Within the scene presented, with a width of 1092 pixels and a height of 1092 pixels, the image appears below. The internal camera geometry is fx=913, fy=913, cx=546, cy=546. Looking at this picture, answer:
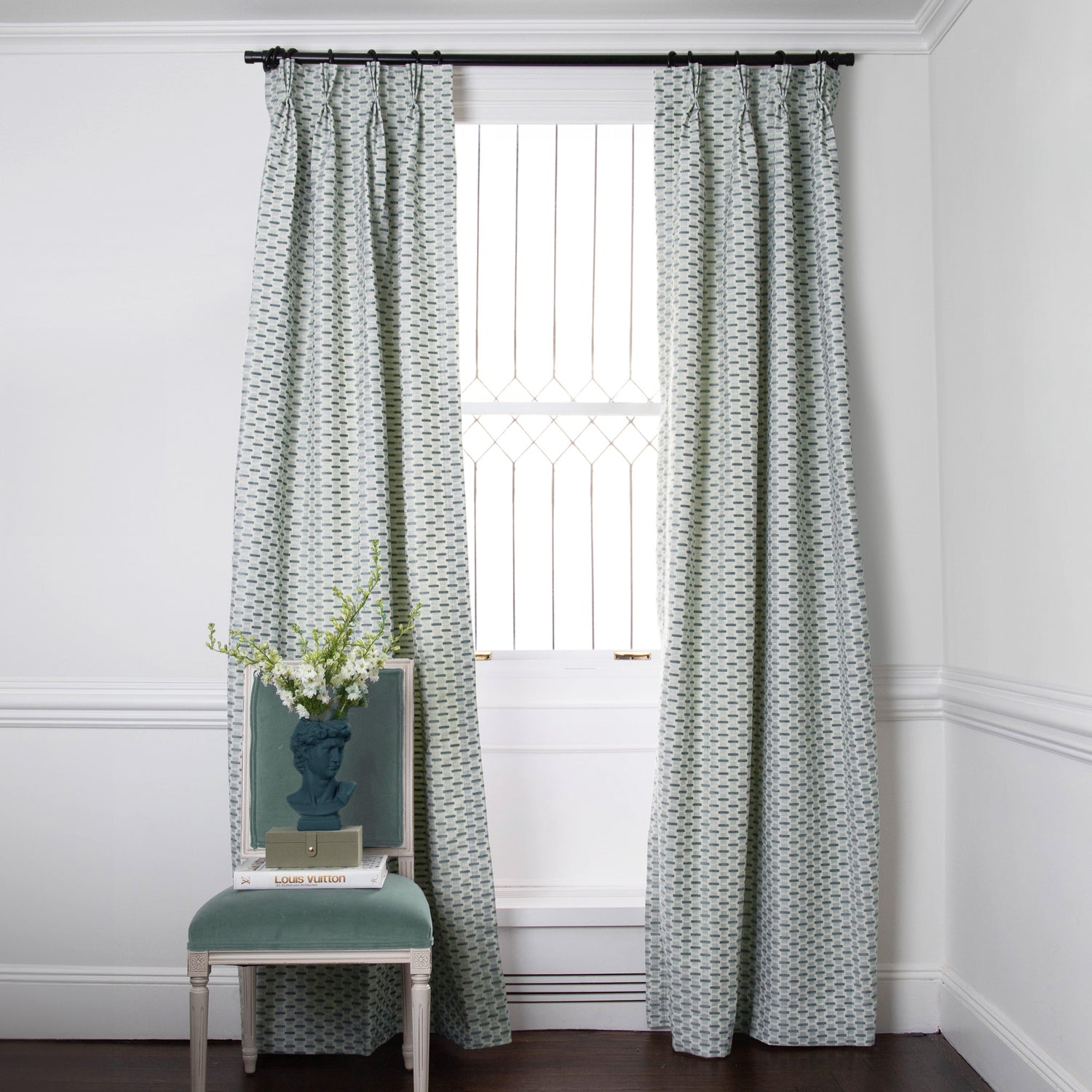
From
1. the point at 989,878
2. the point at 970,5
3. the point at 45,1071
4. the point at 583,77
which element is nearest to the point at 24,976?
the point at 45,1071

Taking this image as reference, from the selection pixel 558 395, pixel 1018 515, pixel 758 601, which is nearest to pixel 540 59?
pixel 558 395

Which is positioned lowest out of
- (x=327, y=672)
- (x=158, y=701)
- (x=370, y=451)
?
(x=158, y=701)

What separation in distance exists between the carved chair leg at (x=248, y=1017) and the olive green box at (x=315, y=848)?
44cm

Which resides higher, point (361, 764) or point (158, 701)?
point (158, 701)

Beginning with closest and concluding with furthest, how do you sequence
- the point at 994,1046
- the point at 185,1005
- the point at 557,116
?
the point at 994,1046
the point at 185,1005
the point at 557,116

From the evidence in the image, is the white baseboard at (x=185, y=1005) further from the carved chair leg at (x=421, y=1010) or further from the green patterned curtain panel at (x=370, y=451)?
the carved chair leg at (x=421, y=1010)

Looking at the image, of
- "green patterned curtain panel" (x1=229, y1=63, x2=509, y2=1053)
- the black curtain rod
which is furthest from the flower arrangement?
the black curtain rod

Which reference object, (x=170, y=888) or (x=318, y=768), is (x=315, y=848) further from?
(x=170, y=888)

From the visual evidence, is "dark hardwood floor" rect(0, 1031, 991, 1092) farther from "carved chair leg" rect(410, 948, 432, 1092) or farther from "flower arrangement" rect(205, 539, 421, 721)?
"flower arrangement" rect(205, 539, 421, 721)

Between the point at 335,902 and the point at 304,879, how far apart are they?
109 mm

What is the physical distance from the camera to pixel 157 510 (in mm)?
2477

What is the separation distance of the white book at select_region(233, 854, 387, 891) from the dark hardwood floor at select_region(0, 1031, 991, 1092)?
0.58 m

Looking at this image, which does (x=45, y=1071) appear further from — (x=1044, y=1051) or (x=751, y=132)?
(x=751, y=132)

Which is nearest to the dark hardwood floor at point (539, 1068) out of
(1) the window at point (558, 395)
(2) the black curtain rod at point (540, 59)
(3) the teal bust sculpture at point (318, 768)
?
(3) the teal bust sculpture at point (318, 768)
